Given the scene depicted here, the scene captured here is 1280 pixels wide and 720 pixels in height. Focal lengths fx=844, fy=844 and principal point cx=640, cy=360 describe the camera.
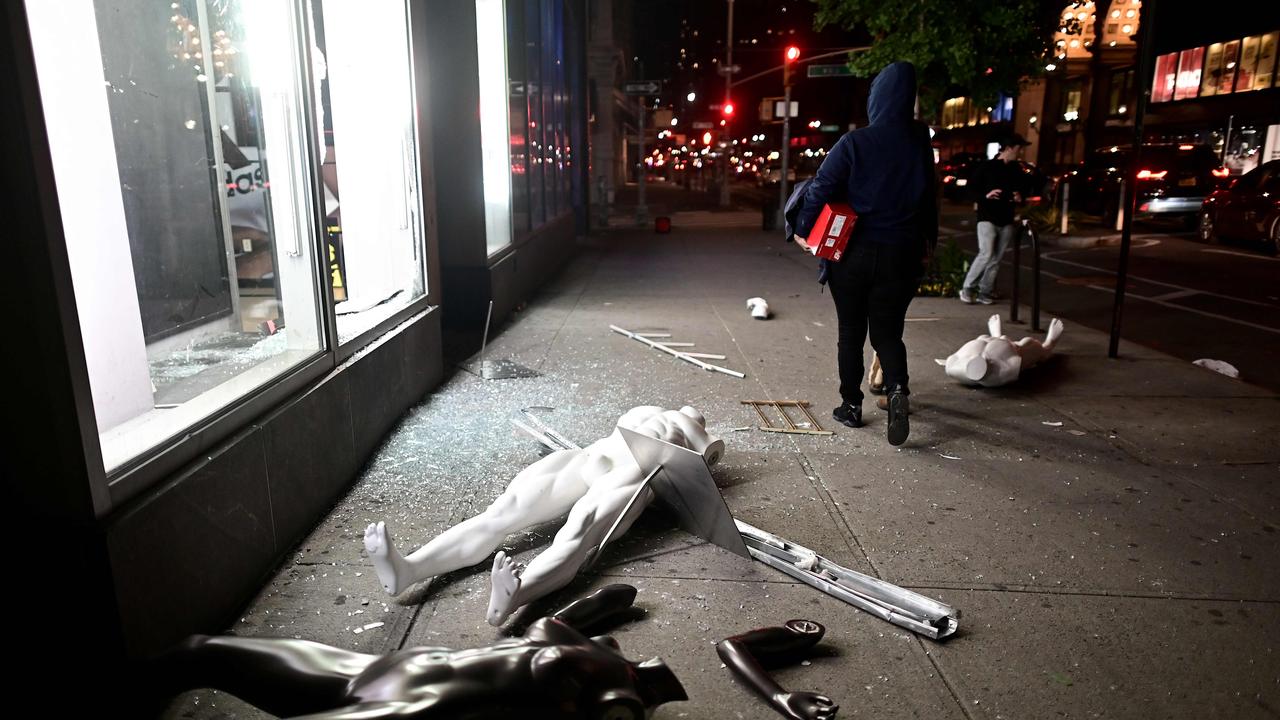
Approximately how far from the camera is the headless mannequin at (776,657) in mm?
2355

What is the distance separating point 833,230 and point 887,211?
0.32m

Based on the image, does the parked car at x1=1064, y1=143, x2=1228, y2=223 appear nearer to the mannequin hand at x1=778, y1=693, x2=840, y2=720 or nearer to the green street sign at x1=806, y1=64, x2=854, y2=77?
the green street sign at x1=806, y1=64, x2=854, y2=77

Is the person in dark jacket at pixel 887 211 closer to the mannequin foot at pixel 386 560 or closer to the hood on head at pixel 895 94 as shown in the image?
the hood on head at pixel 895 94

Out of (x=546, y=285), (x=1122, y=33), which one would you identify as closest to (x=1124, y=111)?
(x=1122, y=33)

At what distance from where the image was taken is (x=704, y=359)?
22.3 feet

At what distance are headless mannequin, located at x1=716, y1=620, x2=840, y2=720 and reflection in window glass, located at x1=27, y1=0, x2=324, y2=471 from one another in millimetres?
1962

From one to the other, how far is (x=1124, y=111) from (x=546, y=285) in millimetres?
31049

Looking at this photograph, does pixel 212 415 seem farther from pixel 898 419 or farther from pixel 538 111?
pixel 538 111

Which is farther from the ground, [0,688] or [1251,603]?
[0,688]

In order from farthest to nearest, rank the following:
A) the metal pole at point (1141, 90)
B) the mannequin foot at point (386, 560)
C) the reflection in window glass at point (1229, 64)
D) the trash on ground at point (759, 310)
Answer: the reflection in window glass at point (1229, 64) → the trash on ground at point (759, 310) → the metal pole at point (1141, 90) → the mannequin foot at point (386, 560)

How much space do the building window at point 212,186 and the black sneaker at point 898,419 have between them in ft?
10.0

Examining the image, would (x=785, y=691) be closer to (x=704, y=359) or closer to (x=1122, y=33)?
(x=704, y=359)

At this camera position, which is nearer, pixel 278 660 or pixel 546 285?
pixel 278 660

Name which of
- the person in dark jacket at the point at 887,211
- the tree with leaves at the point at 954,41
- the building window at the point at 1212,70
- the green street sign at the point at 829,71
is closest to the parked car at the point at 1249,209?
the tree with leaves at the point at 954,41
